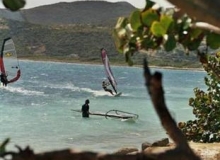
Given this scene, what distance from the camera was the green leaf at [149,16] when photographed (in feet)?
5.92

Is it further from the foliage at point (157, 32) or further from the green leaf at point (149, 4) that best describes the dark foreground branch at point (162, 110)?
the green leaf at point (149, 4)

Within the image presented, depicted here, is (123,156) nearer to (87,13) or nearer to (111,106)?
(111,106)

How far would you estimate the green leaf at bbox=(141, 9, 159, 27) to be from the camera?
5.92 feet

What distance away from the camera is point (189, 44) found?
6.47 ft

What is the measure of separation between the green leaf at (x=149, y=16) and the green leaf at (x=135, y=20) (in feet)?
0.11

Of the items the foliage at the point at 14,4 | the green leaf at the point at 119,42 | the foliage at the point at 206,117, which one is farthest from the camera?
the foliage at the point at 206,117

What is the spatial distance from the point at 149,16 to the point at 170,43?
10 cm

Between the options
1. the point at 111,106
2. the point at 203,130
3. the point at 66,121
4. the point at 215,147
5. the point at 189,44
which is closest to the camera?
the point at 189,44

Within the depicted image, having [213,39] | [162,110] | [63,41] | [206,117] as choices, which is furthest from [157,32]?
[63,41]

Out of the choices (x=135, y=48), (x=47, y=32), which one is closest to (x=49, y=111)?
(x=135, y=48)

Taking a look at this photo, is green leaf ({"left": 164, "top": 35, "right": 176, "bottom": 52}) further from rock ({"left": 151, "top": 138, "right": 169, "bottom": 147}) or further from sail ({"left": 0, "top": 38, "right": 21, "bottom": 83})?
sail ({"left": 0, "top": 38, "right": 21, "bottom": 83})

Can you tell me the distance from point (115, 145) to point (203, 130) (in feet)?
31.6

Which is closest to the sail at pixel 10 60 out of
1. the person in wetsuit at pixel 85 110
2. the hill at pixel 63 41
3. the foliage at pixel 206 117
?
the person in wetsuit at pixel 85 110

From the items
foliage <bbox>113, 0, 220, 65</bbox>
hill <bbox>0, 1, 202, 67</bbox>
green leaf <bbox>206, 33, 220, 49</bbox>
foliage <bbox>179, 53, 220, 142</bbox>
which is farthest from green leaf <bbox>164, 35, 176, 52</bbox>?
hill <bbox>0, 1, 202, 67</bbox>
